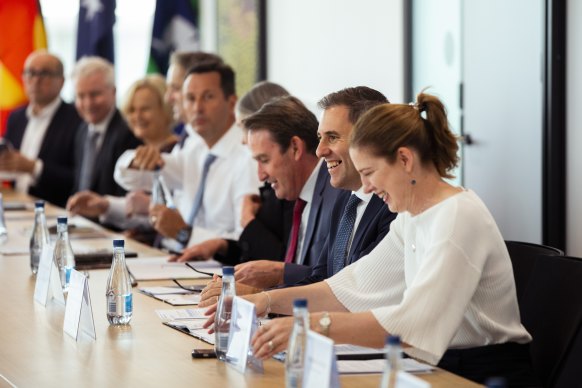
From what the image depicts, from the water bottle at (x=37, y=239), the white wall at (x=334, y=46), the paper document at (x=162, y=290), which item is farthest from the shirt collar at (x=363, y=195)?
the white wall at (x=334, y=46)

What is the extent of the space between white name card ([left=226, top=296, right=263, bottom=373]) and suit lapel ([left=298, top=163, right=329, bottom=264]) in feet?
4.01

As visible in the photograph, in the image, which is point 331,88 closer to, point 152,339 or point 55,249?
point 55,249

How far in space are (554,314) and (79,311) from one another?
1.21m

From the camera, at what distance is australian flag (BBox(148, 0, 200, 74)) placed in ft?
29.8

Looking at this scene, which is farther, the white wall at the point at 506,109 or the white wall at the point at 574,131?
the white wall at the point at 506,109

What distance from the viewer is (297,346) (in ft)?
6.26

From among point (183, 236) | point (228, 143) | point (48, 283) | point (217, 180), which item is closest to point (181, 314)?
point (48, 283)

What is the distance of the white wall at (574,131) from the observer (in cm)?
439

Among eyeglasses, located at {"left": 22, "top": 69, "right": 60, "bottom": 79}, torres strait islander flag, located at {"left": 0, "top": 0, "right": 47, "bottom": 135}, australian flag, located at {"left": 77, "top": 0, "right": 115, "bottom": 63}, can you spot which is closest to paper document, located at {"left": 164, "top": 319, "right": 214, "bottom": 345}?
eyeglasses, located at {"left": 22, "top": 69, "right": 60, "bottom": 79}

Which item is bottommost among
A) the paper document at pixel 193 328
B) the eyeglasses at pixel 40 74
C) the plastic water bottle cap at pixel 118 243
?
Answer: the paper document at pixel 193 328

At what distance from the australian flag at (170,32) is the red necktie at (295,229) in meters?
5.72

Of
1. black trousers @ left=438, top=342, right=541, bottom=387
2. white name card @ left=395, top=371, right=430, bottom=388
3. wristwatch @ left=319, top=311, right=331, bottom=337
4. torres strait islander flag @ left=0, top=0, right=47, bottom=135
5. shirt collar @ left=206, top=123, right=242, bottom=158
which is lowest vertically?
black trousers @ left=438, top=342, right=541, bottom=387

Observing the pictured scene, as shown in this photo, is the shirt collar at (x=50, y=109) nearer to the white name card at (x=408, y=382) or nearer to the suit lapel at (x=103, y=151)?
the suit lapel at (x=103, y=151)

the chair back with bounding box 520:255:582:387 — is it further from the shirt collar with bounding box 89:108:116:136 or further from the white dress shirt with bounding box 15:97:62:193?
the white dress shirt with bounding box 15:97:62:193
